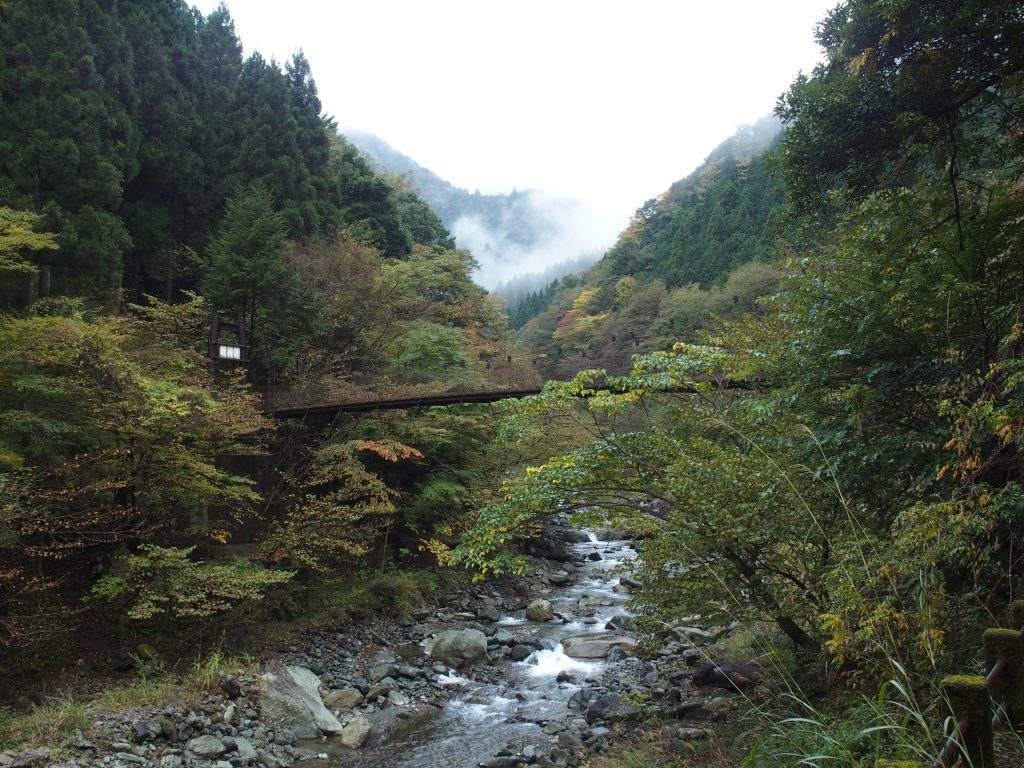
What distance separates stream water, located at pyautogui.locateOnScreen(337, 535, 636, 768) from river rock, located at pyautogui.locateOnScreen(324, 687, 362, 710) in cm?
86

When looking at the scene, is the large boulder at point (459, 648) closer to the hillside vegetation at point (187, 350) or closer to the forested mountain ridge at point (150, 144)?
the hillside vegetation at point (187, 350)

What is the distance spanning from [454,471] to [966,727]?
40.4 feet

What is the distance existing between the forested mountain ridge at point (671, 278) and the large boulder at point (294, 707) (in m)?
18.0

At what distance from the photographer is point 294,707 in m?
Answer: 7.44

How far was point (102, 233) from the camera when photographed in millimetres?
12539

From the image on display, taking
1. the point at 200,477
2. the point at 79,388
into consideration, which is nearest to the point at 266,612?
the point at 200,477

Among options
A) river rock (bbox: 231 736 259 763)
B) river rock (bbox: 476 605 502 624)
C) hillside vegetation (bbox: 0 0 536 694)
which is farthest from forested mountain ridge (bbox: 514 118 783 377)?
river rock (bbox: 231 736 259 763)

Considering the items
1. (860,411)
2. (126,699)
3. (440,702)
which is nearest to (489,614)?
(440,702)

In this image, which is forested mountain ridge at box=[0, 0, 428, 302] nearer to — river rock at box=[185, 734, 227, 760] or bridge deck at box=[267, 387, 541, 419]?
bridge deck at box=[267, 387, 541, 419]

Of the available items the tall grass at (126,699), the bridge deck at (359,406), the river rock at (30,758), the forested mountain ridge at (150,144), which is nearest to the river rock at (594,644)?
the bridge deck at (359,406)

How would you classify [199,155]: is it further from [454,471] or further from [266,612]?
[266,612]

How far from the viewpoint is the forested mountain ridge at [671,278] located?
25297mm

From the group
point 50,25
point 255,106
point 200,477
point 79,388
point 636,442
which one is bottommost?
point 200,477

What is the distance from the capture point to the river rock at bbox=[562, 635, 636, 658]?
32.3 ft
